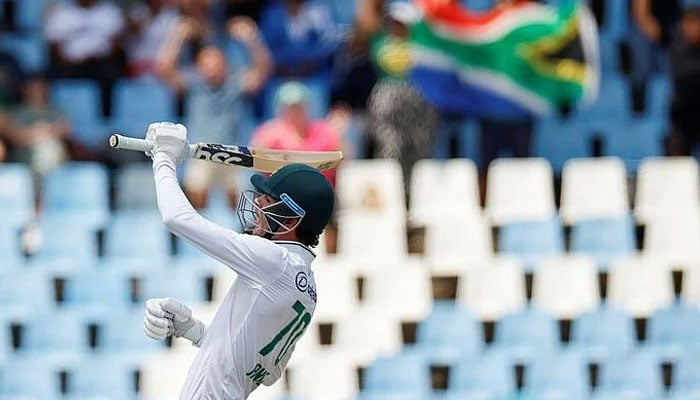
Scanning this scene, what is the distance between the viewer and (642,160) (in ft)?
39.4

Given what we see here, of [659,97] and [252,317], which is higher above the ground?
[659,97]

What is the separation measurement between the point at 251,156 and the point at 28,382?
14.9ft

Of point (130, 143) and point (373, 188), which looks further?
point (373, 188)

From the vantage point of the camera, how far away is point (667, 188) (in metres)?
11.4

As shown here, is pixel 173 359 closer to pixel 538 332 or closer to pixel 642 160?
pixel 538 332

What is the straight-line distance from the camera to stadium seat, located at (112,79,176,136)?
1220cm

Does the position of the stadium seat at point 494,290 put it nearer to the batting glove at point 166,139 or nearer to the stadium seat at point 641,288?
the stadium seat at point 641,288

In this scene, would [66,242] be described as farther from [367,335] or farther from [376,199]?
[367,335]

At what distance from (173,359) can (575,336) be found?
230cm

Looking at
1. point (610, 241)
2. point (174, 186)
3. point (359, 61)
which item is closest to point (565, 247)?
point (610, 241)

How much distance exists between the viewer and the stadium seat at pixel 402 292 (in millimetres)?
10562

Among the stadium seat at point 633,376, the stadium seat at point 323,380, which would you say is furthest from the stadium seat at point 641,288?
the stadium seat at point 323,380

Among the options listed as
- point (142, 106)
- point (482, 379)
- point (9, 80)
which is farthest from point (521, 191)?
point (9, 80)

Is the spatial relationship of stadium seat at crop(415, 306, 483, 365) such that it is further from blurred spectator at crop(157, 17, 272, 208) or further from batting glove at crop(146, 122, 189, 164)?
batting glove at crop(146, 122, 189, 164)
